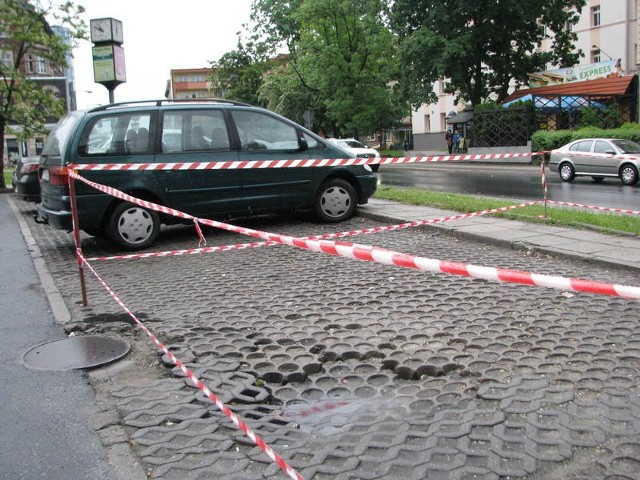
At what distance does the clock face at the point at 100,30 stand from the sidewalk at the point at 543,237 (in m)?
8.88

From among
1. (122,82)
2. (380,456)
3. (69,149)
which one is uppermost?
(122,82)

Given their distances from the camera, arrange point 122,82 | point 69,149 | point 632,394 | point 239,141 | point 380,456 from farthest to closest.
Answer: point 122,82 < point 239,141 < point 69,149 < point 632,394 < point 380,456

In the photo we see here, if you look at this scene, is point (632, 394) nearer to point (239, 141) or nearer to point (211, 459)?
point (211, 459)

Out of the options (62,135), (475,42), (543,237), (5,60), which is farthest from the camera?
(5,60)

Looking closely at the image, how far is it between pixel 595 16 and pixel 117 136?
45536mm

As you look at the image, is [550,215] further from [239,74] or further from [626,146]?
[239,74]

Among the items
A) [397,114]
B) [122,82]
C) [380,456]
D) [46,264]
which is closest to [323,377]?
[380,456]

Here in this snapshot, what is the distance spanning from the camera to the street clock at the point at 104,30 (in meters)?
15.3

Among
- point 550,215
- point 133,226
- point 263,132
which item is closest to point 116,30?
point 263,132

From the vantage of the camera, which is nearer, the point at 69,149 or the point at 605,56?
the point at 69,149

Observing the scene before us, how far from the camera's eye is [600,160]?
19.5m

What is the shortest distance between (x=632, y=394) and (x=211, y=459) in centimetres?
244

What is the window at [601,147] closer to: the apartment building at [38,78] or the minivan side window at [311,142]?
the minivan side window at [311,142]

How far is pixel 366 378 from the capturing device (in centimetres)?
399
